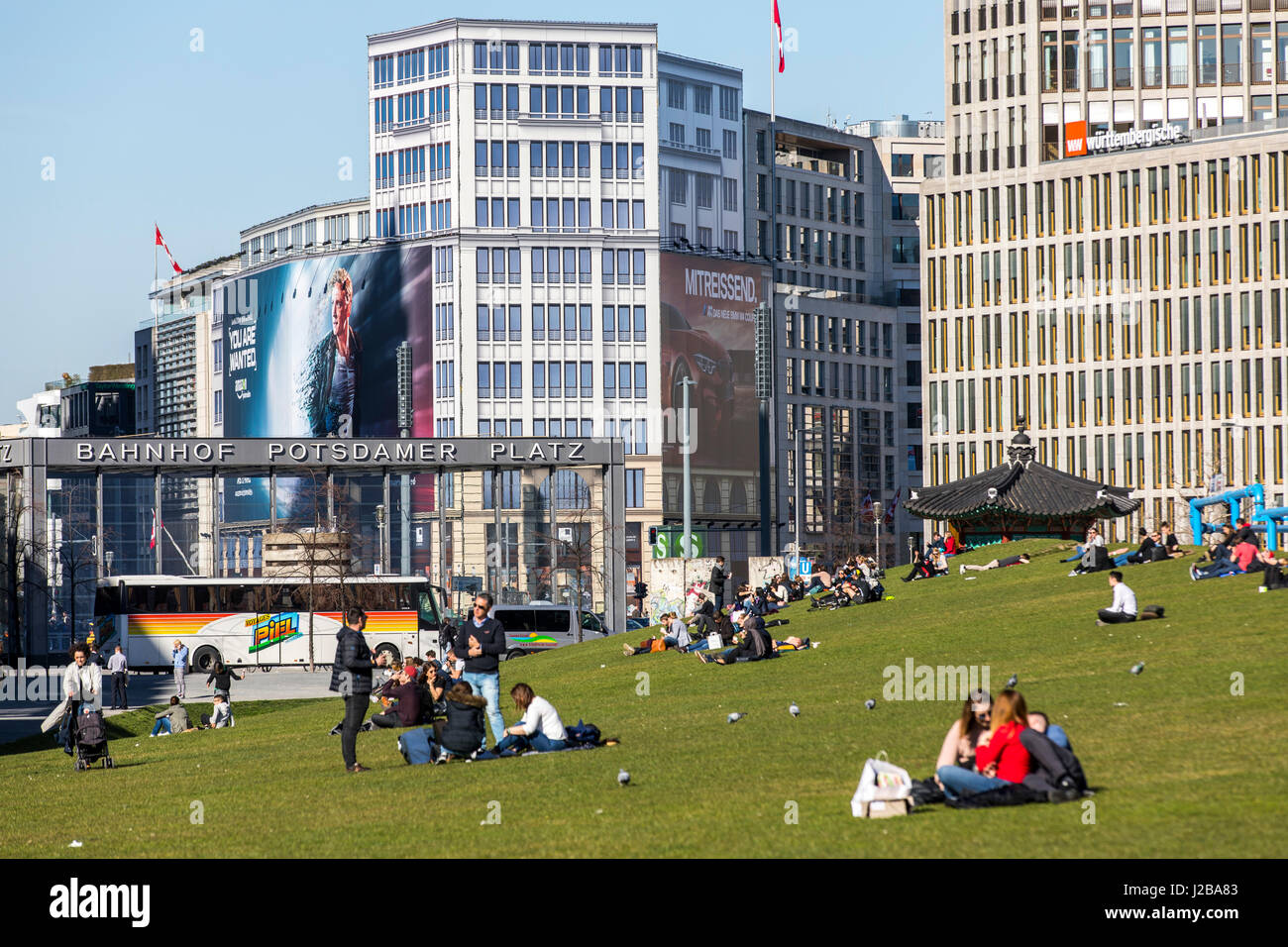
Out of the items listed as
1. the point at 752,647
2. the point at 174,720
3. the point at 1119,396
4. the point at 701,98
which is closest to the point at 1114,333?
the point at 1119,396

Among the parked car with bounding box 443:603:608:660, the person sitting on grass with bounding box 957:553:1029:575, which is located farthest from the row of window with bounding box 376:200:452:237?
the person sitting on grass with bounding box 957:553:1029:575

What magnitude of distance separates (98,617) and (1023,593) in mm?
36227

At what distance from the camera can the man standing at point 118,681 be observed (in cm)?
4528

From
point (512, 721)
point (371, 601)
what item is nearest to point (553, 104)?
point (371, 601)

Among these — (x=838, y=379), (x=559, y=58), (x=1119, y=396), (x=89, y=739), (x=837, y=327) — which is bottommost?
(x=89, y=739)

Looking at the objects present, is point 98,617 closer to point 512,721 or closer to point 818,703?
point 512,721

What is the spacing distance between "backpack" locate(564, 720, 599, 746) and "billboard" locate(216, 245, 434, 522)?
98.6 metres

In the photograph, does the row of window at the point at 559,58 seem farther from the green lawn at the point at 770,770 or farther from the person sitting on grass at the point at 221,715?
the green lawn at the point at 770,770

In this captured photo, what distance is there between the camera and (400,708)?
29188mm

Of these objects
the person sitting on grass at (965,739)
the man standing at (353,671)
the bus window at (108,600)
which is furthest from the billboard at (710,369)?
the person sitting on grass at (965,739)

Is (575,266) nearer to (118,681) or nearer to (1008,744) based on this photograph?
(118,681)

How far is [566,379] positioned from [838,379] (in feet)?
92.9

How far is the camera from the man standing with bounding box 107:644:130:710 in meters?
45.3

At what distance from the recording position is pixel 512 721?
31375 mm
